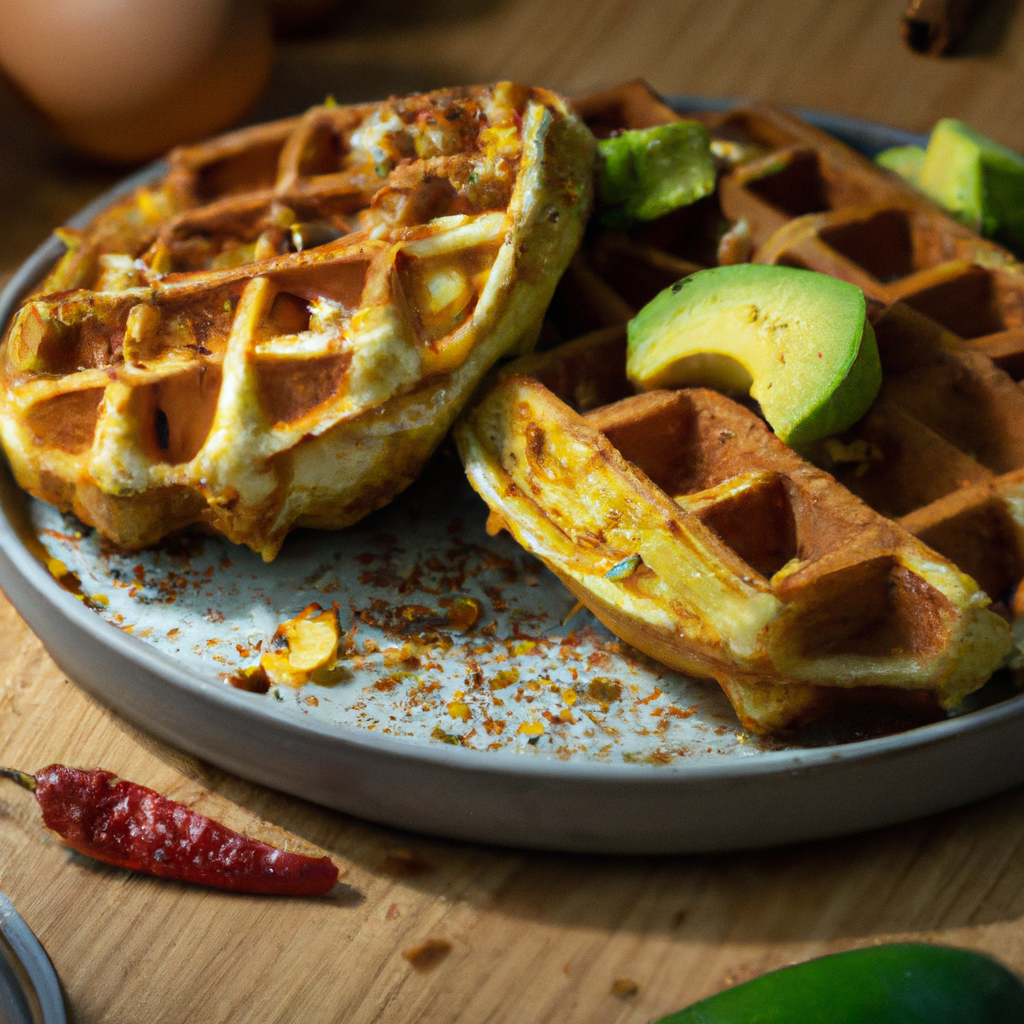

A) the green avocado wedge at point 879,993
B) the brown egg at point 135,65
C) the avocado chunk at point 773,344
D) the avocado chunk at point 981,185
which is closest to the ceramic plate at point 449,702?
the green avocado wedge at point 879,993

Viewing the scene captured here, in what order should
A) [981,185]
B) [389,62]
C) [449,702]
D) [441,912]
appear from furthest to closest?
[389,62]
[981,185]
[449,702]
[441,912]

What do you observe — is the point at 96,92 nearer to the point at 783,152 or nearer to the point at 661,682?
the point at 783,152

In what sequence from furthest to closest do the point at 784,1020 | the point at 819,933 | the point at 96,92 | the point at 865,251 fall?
the point at 96,92 → the point at 865,251 → the point at 819,933 → the point at 784,1020

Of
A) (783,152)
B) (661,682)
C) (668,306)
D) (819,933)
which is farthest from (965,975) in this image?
(783,152)

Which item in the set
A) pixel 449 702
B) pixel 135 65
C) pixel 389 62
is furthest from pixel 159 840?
pixel 389 62

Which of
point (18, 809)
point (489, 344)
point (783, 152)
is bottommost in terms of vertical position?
point (18, 809)

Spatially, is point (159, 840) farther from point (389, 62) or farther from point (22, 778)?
point (389, 62)

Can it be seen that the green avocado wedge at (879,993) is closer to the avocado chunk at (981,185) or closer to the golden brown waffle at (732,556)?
the golden brown waffle at (732,556)
